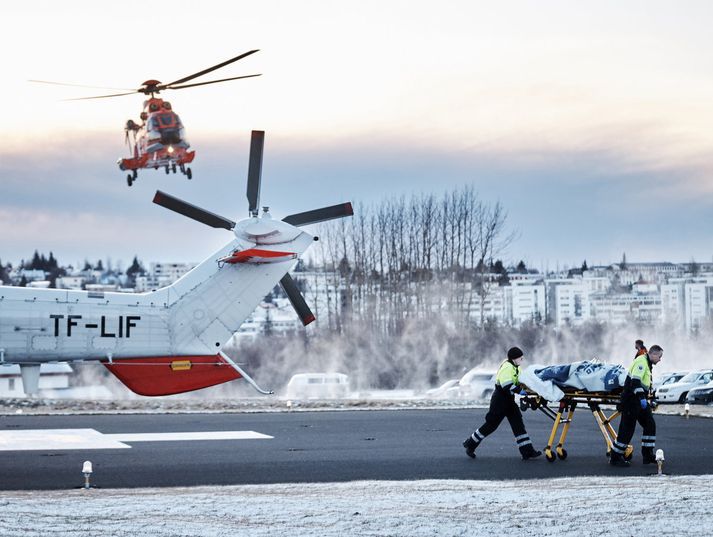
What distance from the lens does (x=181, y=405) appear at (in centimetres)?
3047

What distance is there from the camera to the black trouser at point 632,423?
54.1 feet

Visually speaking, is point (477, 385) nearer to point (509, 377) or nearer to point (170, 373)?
point (170, 373)

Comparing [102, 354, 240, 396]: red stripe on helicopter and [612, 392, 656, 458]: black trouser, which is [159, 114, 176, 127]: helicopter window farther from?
[612, 392, 656, 458]: black trouser

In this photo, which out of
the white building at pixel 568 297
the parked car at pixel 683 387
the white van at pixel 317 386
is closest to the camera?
the parked car at pixel 683 387

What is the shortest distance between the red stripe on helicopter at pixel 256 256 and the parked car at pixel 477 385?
18094 mm

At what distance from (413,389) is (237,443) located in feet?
110

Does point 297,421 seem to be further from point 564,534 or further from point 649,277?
point 649,277

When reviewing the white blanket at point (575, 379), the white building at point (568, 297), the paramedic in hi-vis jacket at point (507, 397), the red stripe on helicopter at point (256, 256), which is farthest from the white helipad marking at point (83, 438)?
the white building at point (568, 297)

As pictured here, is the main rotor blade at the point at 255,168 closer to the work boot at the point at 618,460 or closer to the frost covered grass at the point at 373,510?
the frost covered grass at the point at 373,510

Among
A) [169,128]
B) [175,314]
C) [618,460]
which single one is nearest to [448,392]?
[169,128]

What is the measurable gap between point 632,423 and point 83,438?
10.8m

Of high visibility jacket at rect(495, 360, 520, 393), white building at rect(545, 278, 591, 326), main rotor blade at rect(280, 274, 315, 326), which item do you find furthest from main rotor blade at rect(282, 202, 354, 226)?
white building at rect(545, 278, 591, 326)

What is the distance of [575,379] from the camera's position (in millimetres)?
16906

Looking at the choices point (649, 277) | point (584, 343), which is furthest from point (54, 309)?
point (649, 277)
